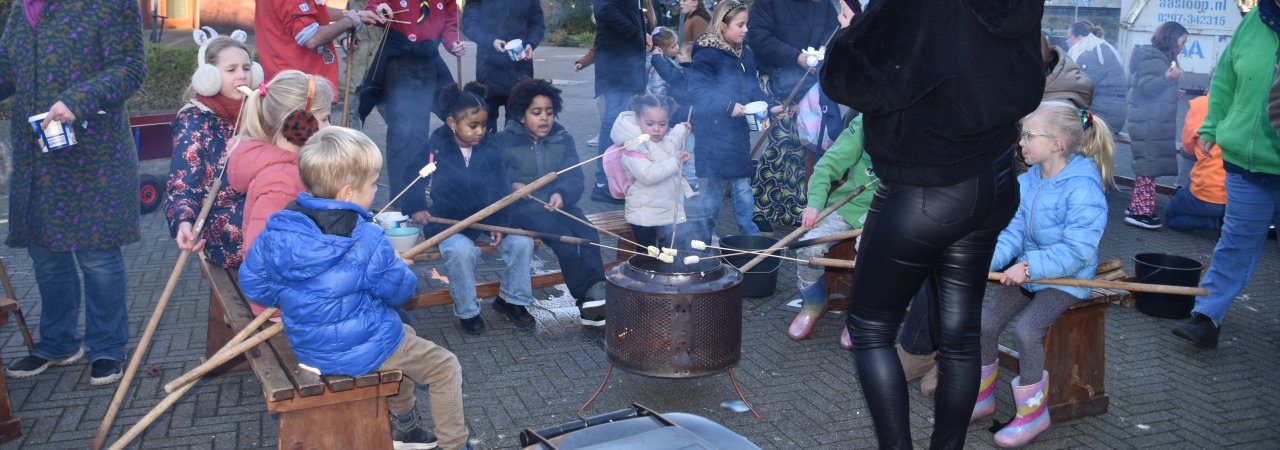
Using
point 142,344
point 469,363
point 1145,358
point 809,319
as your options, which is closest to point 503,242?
point 469,363

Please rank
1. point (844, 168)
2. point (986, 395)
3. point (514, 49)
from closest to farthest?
point (986, 395) < point (844, 168) < point (514, 49)

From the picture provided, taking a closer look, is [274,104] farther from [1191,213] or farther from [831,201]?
[1191,213]

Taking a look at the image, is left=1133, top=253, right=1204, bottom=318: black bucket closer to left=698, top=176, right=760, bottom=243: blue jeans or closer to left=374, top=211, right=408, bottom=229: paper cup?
left=698, top=176, right=760, bottom=243: blue jeans

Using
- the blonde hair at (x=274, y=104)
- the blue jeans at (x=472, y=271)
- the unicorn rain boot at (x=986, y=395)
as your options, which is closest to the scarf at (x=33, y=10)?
the blonde hair at (x=274, y=104)

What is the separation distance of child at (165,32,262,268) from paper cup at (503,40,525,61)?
9.65 feet

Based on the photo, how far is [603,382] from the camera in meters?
4.43

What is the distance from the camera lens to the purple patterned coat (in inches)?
166

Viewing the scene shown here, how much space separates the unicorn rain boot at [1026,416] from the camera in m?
4.07

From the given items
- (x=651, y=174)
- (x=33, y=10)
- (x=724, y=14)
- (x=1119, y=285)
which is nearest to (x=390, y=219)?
(x=651, y=174)

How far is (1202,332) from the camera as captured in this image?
526 centimetres

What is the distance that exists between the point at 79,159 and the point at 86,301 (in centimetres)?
67

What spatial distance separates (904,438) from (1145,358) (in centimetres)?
270

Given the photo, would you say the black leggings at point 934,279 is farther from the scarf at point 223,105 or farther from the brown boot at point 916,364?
the scarf at point 223,105

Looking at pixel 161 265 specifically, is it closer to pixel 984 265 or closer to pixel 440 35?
pixel 440 35
